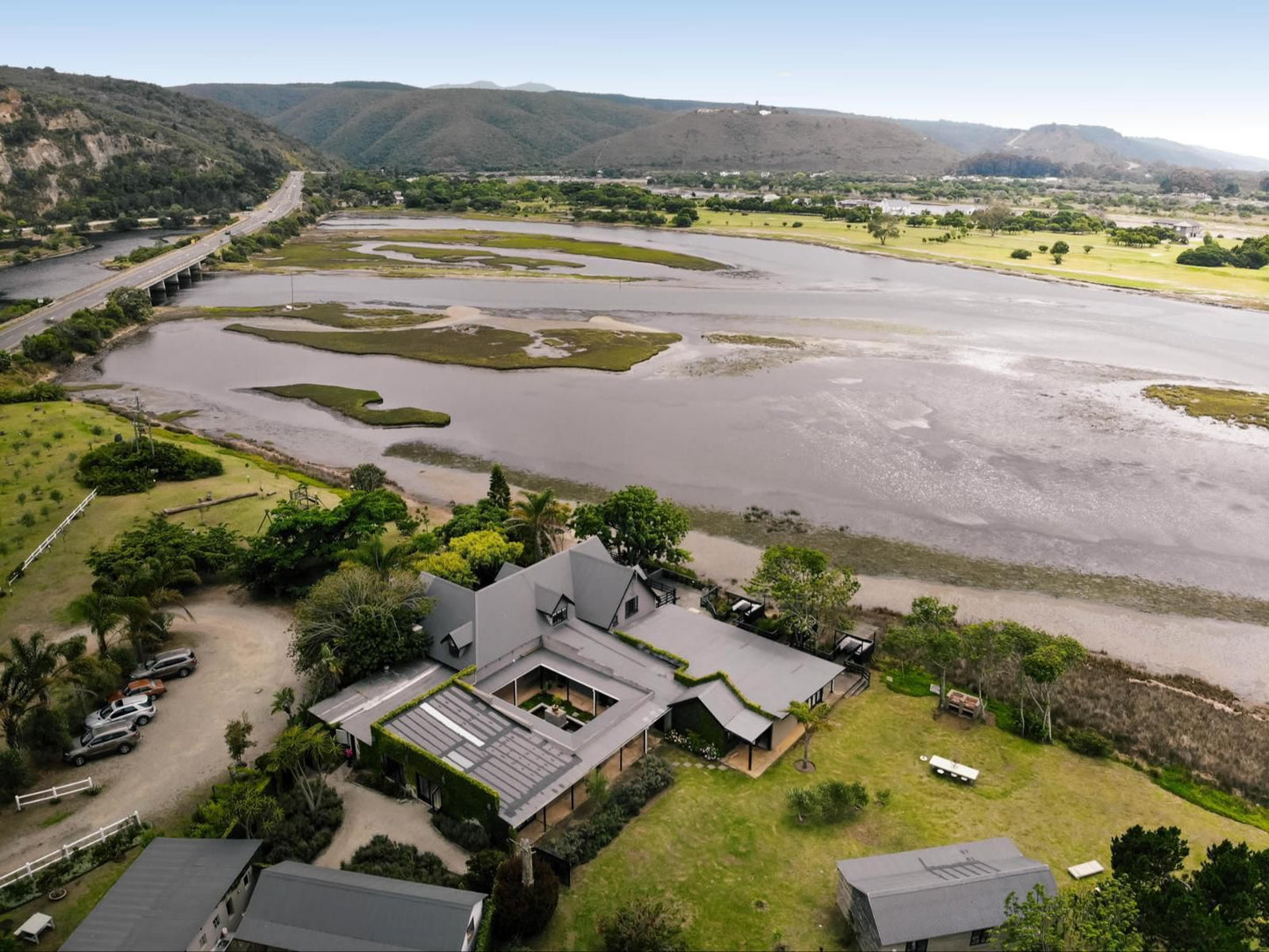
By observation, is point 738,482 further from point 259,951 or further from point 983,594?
point 259,951

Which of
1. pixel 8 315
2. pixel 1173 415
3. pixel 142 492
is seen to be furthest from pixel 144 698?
pixel 8 315

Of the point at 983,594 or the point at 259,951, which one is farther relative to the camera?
the point at 983,594

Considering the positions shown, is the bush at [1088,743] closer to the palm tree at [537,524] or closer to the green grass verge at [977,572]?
the green grass verge at [977,572]

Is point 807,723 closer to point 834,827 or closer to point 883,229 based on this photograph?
point 834,827

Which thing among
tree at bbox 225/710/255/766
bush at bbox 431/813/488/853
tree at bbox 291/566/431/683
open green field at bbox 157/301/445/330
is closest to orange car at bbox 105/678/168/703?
tree at bbox 291/566/431/683

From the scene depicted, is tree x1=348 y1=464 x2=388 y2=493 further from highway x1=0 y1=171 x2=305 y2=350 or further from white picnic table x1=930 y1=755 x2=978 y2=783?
highway x1=0 y1=171 x2=305 y2=350

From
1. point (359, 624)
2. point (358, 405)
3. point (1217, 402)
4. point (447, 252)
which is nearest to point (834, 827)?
point (359, 624)
